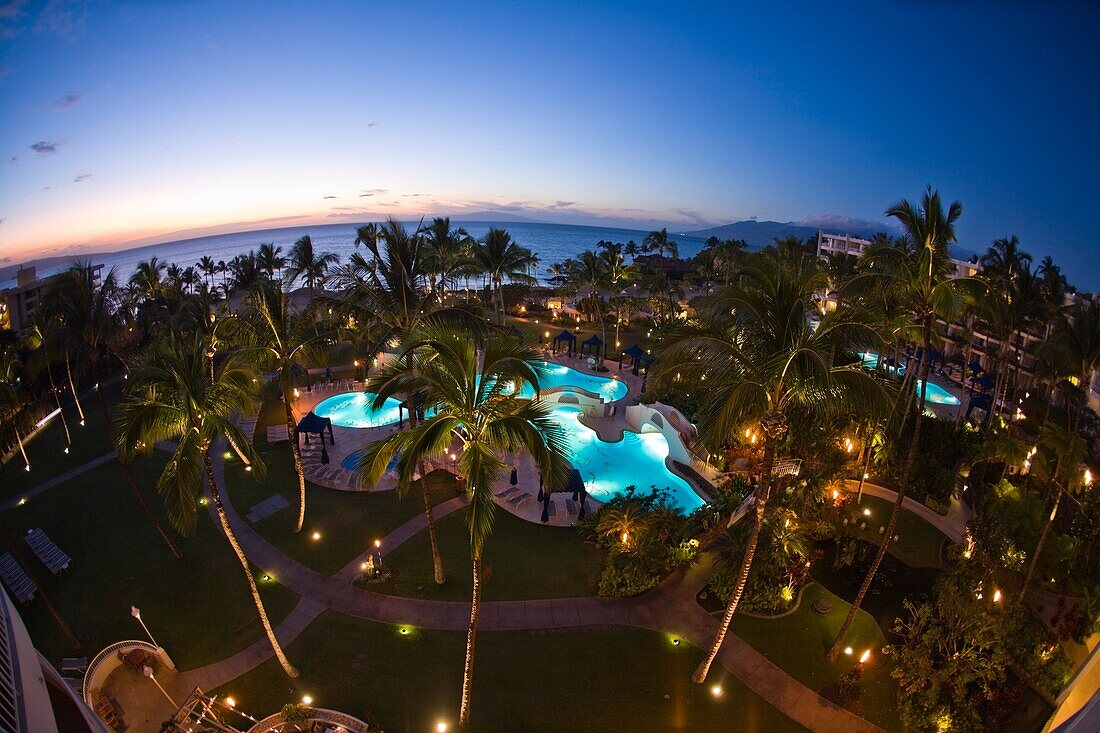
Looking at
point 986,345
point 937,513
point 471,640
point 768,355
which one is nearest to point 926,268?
point 768,355

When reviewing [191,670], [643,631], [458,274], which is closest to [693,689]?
[643,631]

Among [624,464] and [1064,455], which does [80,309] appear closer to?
[624,464]

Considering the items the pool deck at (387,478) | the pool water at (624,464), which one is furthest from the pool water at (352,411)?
the pool water at (624,464)

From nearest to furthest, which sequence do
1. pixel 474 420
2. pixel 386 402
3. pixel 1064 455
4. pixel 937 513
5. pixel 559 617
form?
pixel 474 420
pixel 559 617
pixel 1064 455
pixel 937 513
pixel 386 402

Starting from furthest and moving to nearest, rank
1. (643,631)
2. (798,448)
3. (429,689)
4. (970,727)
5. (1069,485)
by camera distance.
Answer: (798,448) < (1069,485) < (643,631) < (429,689) < (970,727)

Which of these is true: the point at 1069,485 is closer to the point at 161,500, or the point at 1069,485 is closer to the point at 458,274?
the point at 458,274

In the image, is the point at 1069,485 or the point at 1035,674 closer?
the point at 1035,674

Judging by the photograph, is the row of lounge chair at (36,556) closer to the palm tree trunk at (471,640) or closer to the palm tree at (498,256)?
the palm tree trunk at (471,640)
